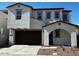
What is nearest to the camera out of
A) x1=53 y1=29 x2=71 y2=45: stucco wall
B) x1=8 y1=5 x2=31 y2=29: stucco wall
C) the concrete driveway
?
the concrete driveway

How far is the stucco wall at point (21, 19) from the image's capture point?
17812mm

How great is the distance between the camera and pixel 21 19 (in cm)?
1800

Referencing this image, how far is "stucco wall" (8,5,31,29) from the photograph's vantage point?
58.4 ft

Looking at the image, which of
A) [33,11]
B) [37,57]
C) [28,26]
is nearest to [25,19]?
[28,26]

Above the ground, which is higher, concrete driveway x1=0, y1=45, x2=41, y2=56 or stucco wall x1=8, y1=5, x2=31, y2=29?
stucco wall x1=8, y1=5, x2=31, y2=29

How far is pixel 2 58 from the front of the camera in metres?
10.2

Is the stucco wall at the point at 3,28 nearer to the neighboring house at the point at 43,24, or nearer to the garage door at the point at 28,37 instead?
the neighboring house at the point at 43,24

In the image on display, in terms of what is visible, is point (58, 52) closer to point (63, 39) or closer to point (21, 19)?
point (63, 39)

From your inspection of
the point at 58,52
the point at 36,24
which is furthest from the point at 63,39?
the point at 58,52

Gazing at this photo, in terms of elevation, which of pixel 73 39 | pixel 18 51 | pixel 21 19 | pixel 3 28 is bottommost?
pixel 18 51

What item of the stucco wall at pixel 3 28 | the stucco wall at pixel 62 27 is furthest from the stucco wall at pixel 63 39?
the stucco wall at pixel 3 28

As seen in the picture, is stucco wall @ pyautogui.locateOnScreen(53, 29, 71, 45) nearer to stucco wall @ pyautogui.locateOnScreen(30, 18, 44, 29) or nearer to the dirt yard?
stucco wall @ pyautogui.locateOnScreen(30, 18, 44, 29)

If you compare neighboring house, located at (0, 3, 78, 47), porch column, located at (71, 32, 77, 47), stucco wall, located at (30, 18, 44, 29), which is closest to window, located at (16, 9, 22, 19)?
neighboring house, located at (0, 3, 78, 47)

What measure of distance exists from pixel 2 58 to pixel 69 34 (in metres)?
10.2
